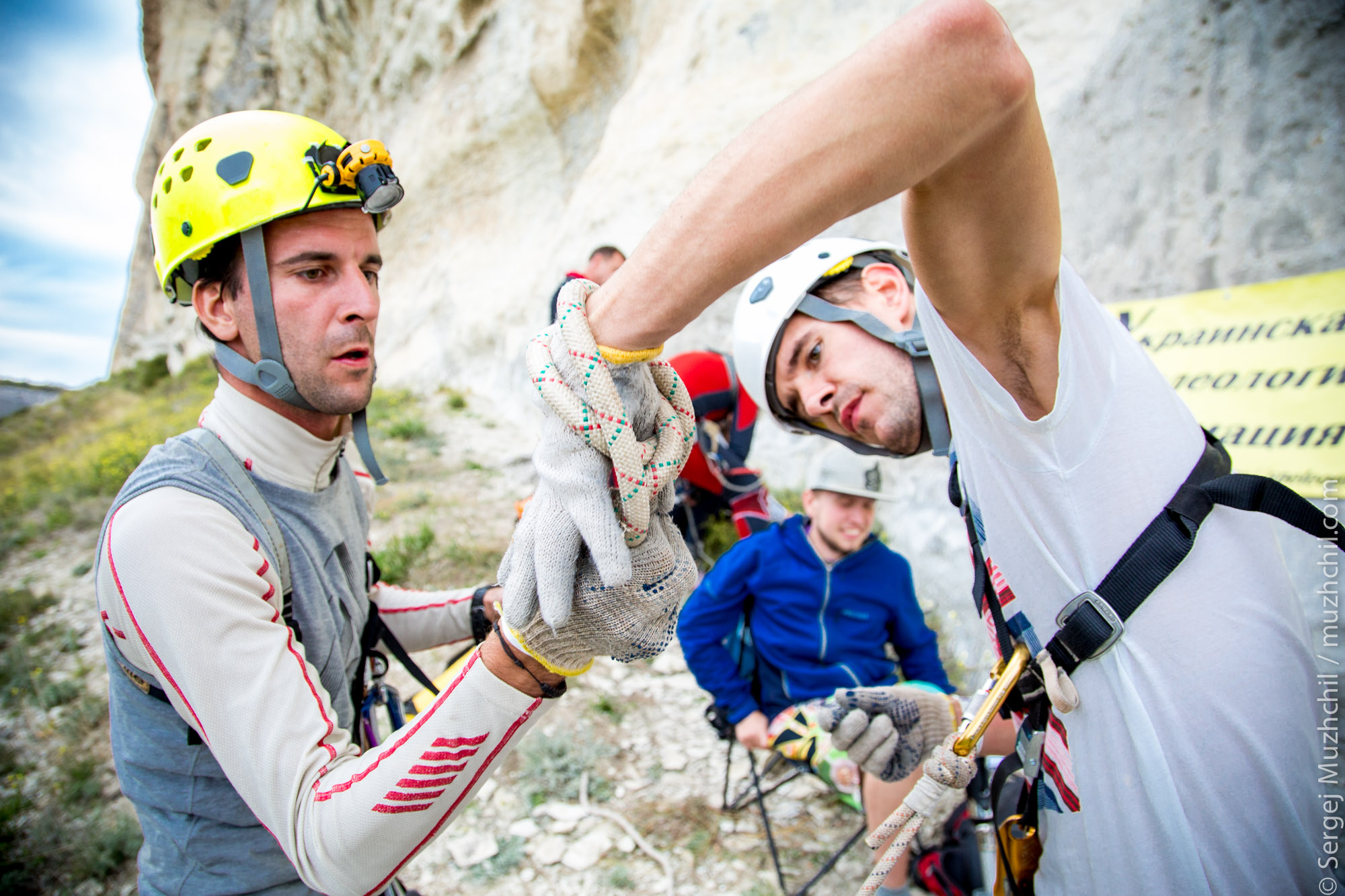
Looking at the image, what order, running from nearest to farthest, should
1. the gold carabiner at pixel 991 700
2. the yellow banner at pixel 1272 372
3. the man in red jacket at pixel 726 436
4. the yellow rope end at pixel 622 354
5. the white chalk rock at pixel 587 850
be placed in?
the yellow rope end at pixel 622 354
the gold carabiner at pixel 991 700
the yellow banner at pixel 1272 372
the white chalk rock at pixel 587 850
the man in red jacket at pixel 726 436

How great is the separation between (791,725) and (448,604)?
1.69 m

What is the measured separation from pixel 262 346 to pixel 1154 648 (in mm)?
2303

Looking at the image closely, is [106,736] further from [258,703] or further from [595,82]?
[595,82]

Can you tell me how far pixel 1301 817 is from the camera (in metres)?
1.09

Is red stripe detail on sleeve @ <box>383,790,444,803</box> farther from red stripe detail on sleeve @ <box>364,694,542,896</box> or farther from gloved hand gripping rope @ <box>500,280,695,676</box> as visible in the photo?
gloved hand gripping rope @ <box>500,280,695,676</box>

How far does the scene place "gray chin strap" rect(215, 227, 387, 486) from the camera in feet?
5.79

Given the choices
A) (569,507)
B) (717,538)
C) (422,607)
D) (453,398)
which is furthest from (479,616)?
(453,398)

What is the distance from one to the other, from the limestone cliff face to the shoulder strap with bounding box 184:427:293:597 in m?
4.07

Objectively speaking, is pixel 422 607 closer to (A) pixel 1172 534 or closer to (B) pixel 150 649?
(B) pixel 150 649

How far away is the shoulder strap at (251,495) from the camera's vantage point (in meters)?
1.51

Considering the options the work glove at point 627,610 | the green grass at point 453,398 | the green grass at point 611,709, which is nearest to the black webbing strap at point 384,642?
the work glove at point 627,610

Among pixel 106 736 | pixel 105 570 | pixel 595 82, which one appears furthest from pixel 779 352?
pixel 595 82

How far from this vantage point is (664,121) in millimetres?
9195

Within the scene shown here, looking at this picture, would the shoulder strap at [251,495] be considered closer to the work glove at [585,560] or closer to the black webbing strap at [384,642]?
the black webbing strap at [384,642]
